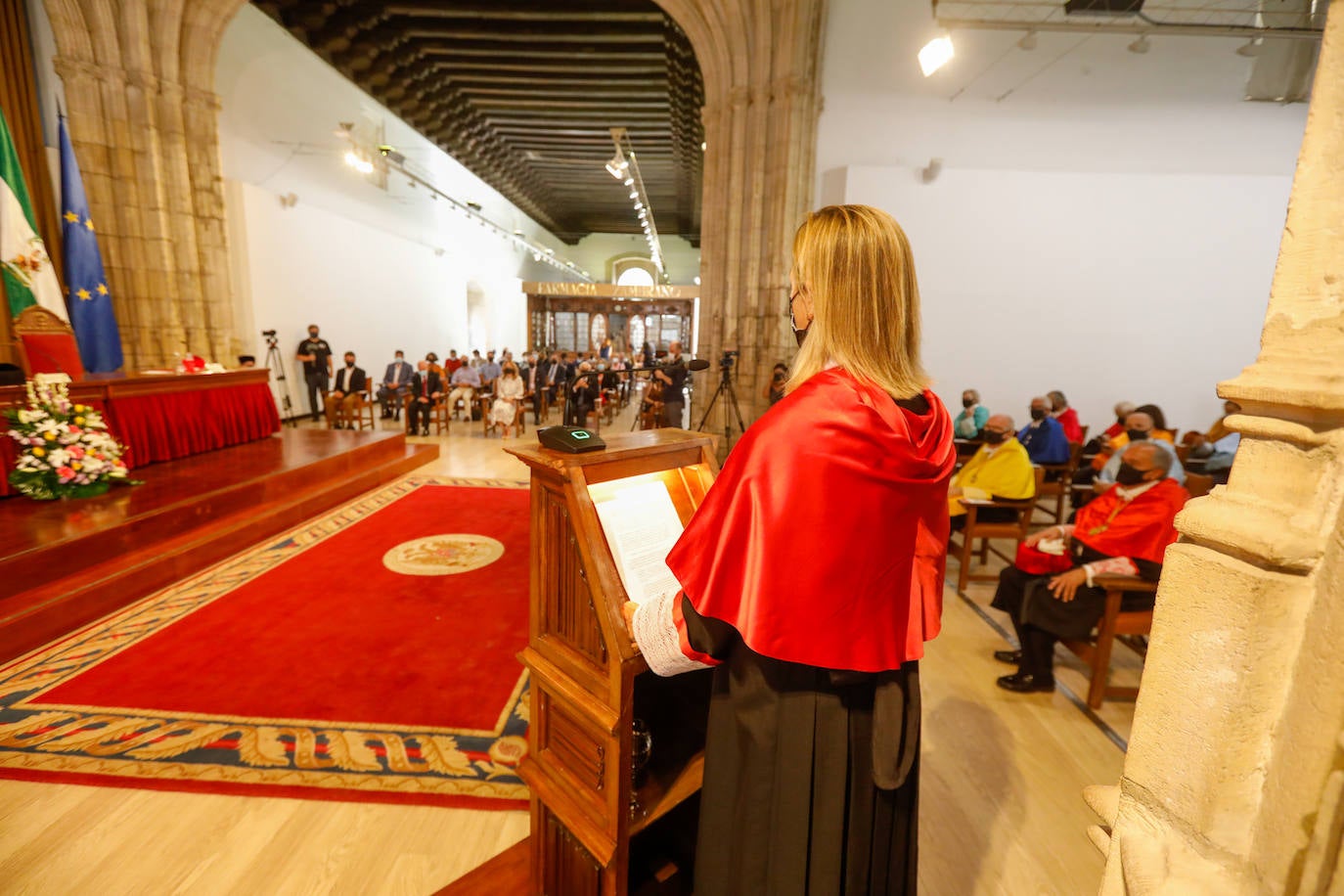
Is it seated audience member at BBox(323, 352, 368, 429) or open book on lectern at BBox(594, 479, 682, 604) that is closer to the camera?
open book on lectern at BBox(594, 479, 682, 604)

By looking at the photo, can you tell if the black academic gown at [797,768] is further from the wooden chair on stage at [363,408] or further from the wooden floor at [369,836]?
the wooden chair on stage at [363,408]

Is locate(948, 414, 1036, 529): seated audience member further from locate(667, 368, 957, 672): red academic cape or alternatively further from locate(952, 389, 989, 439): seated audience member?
locate(667, 368, 957, 672): red academic cape

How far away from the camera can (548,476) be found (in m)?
1.32

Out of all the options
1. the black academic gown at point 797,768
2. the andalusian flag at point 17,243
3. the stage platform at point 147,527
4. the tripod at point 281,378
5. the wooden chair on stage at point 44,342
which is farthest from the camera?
the tripod at point 281,378

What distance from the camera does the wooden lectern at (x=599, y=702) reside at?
4.03 ft

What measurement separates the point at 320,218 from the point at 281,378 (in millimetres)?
3009

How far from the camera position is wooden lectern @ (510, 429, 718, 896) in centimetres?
123

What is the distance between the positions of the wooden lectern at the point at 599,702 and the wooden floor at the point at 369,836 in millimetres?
497

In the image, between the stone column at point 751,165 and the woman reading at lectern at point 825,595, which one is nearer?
the woman reading at lectern at point 825,595

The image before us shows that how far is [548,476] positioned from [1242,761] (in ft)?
3.93

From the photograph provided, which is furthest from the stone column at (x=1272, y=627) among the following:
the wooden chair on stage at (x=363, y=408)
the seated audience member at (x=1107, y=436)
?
the wooden chair on stage at (x=363, y=408)

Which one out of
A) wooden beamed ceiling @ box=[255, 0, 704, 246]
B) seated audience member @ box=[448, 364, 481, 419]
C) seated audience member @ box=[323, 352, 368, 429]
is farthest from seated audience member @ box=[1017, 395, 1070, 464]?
seated audience member @ box=[448, 364, 481, 419]

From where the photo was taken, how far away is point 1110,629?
101 inches

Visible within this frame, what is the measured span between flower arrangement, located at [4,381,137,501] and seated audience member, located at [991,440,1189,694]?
5690 mm
